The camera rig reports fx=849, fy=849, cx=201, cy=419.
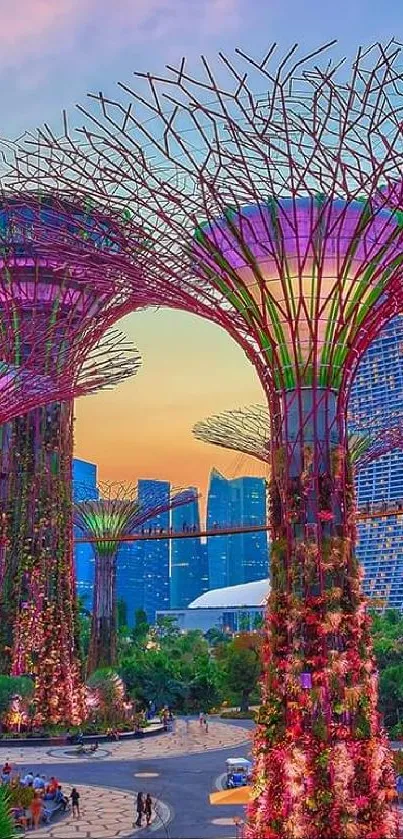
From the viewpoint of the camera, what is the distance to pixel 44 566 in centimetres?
2347

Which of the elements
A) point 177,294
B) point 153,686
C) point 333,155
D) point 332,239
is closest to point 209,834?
point 177,294

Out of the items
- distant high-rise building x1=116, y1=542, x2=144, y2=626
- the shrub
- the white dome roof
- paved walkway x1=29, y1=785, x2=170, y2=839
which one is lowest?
the shrub

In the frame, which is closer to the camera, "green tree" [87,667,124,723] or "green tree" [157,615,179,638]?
"green tree" [87,667,124,723]

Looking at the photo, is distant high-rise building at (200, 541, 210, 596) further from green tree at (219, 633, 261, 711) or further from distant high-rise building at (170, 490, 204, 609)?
green tree at (219, 633, 261, 711)

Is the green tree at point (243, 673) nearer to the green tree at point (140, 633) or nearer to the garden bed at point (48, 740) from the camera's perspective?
the garden bed at point (48, 740)

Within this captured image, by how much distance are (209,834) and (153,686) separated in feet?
60.3

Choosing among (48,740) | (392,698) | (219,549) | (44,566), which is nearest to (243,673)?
(392,698)

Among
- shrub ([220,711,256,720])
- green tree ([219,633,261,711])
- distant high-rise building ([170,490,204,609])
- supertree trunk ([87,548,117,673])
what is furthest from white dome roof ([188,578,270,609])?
distant high-rise building ([170,490,204,609])

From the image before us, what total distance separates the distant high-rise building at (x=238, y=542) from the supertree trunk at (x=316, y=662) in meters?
126

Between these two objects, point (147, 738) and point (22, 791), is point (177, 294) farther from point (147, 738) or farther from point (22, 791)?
point (147, 738)

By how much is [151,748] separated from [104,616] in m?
9.92

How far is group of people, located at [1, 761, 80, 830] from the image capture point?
13359 millimetres

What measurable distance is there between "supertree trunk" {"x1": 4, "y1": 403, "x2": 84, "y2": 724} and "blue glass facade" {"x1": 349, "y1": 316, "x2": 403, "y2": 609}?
3677 centimetres

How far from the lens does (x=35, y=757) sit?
20344mm
